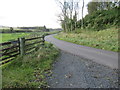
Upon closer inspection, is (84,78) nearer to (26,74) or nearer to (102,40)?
(26,74)

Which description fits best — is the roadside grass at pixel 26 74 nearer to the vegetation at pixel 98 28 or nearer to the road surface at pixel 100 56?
the road surface at pixel 100 56

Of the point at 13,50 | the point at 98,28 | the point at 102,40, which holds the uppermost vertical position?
the point at 98,28

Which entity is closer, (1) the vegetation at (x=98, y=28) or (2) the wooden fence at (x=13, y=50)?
(2) the wooden fence at (x=13, y=50)

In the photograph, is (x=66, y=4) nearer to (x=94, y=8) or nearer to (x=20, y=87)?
(x=94, y=8)

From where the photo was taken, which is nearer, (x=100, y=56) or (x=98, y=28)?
(x=100, y=56)

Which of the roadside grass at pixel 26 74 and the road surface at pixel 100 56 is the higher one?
the road surface at pixel 100 56

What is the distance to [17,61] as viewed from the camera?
5645 mm

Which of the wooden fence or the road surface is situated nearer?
the wooden fence

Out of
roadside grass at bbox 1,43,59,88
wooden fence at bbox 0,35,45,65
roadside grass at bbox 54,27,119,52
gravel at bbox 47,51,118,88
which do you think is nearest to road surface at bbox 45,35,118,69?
gravel at bbox 47,51,118,88

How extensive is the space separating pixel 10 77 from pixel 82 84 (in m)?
3.28

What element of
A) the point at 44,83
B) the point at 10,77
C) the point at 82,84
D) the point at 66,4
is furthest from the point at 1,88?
the point at 66,4

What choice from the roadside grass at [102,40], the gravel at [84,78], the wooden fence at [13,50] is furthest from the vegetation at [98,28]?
the wooden fence at [13,50]

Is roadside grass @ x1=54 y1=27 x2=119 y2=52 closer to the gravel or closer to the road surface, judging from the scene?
the road surface

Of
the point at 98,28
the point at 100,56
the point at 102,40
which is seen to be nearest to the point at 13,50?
the point at 100,56
